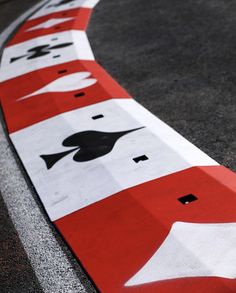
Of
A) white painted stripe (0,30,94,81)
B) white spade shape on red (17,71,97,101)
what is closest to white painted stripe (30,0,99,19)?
white painted stripe (0,30,94,81)

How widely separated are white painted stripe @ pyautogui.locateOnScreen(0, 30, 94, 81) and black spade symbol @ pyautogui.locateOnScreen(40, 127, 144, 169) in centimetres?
291

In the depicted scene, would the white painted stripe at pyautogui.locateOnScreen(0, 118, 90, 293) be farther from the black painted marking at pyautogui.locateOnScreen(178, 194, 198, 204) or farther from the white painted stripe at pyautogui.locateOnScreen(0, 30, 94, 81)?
the white painted stripe at pyautogui.locateOnScreen(0, 30, 94, 81)

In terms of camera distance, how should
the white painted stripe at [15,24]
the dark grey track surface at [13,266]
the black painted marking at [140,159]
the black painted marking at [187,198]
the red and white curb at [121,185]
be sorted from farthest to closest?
the white painted stripe at [15,24] → the black painted marking at [140,159] → the black painted marking at [187,198] → the dark grey track surface at [13,266] → the red and white curb at [121,185]

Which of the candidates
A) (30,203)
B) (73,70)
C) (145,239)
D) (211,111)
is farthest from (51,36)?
(145,239)

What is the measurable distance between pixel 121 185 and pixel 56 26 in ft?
21.9

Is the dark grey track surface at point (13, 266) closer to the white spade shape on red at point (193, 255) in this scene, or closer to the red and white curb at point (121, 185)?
the red and white curb at point (121, 185)

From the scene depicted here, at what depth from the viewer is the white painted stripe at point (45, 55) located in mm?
8285

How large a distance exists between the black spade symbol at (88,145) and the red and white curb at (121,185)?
0.01 meters

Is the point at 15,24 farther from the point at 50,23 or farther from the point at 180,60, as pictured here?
the point at 180,60

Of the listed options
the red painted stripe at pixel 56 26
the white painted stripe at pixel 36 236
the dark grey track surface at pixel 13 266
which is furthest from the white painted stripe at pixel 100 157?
the red painted stripe at pixel 56 26

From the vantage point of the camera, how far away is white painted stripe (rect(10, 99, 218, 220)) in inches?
178

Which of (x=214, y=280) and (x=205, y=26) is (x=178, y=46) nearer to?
(x=205, y=26)

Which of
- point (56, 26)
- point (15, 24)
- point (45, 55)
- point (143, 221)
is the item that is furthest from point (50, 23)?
point (143, 221)

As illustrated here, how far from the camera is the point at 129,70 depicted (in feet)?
24.6
